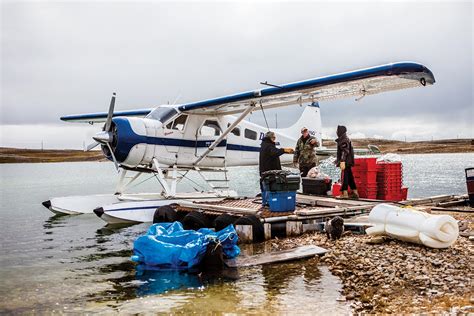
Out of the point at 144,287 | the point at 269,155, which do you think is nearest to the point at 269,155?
the point at 269,155

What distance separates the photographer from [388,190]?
454 inches

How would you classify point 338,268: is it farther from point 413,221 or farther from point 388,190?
point 388,190

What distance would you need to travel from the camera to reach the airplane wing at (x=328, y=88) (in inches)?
355

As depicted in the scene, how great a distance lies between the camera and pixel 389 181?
454 inches

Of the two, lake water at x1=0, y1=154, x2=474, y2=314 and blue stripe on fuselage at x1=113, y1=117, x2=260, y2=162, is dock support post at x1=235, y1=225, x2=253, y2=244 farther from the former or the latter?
blue stripe on fuselage at x1=113, y1=117, x2=260, y2=162

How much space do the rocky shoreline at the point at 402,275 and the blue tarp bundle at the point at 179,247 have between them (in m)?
1.55

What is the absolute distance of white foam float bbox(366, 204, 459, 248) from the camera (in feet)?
21.5

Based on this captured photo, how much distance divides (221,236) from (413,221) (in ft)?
9.57

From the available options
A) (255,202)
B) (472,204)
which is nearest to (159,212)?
(255,202)

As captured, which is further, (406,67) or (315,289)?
(406,67)

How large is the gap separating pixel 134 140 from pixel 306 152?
4.49 metres

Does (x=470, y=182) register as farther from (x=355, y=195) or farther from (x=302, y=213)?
(x=302, y=213)

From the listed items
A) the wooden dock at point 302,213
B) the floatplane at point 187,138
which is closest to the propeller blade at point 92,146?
the floatplane at point 187,138

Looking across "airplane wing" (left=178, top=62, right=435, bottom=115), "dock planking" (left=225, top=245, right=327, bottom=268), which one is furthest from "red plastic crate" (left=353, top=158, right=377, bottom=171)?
"dock planking" (left=225, top=245, right=327, bottom=268)
